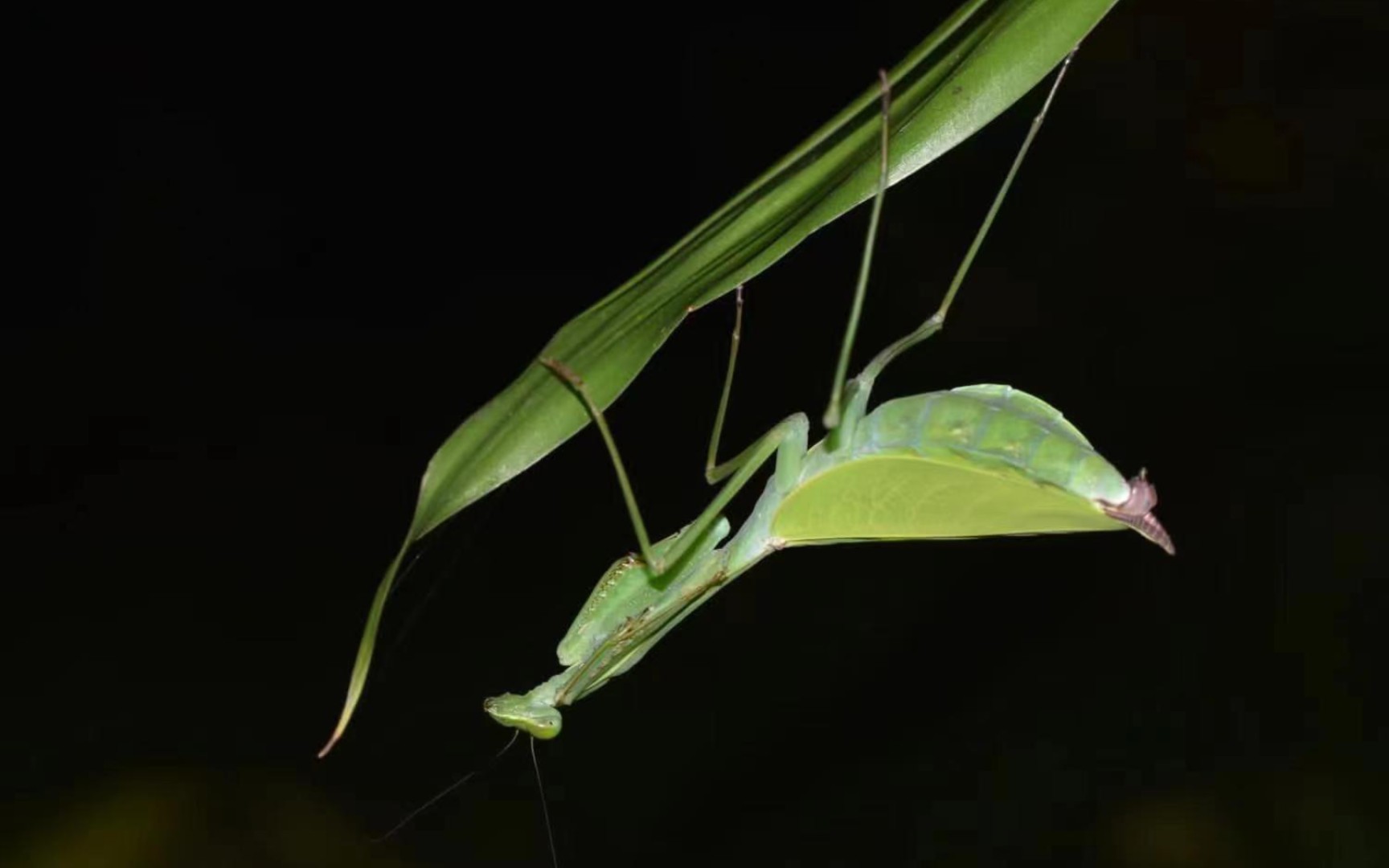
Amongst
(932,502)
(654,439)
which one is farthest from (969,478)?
(654,439)

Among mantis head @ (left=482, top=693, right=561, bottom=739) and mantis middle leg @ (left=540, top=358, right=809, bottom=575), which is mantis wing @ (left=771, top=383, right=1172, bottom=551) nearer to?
mantis middle leg @ (left=540, top=358, right=809, bottom=575)

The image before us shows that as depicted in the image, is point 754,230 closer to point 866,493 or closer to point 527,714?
point 866,493

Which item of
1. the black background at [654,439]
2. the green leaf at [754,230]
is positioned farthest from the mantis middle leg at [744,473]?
the black background at [654,439]

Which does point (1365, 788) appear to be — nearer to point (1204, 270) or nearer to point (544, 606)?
point (1204, 270)

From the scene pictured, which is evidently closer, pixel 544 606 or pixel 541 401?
pixel 541 401

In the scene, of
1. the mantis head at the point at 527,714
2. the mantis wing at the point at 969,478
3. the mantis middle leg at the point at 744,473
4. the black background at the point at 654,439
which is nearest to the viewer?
the mantis wing at the point at 969,478

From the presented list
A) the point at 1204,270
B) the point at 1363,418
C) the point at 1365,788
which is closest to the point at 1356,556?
the point at 1363,418

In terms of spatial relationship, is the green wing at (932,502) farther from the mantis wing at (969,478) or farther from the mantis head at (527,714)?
the mantis head at (527,714)
